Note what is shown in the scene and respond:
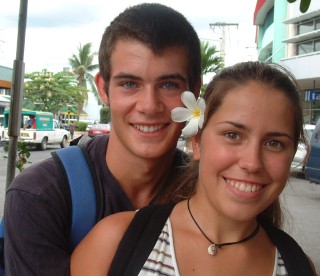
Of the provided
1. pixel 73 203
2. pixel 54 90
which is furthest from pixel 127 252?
pixel 54 90

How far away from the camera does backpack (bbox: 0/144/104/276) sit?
183cm

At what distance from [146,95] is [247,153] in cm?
66

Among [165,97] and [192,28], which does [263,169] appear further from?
[192,28]

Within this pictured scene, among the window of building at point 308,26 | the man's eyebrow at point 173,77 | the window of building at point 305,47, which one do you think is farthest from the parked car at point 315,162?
the window of building at point 305,47

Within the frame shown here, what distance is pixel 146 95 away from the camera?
82.6 inches

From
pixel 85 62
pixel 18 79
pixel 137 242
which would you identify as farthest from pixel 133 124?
pixel 85 62

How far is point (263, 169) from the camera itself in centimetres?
162

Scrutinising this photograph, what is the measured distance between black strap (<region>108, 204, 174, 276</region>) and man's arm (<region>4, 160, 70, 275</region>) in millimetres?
309

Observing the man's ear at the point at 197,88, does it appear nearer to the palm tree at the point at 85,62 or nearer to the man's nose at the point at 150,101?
the man's nose at the point at 150,101

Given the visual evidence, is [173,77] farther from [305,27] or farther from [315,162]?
[305,27]

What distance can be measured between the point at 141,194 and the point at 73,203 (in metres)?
0.53

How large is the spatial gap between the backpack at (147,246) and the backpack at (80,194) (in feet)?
0.93

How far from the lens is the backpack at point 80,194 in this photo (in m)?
1.83

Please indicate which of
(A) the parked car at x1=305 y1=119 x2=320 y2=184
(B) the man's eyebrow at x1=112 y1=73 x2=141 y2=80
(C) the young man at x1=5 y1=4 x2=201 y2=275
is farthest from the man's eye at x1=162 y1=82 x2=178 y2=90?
(A) the parked car at x1=305 y1=119 x2=320 y2=184
